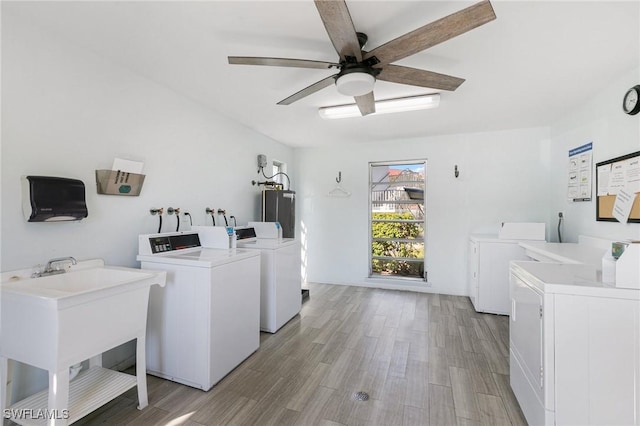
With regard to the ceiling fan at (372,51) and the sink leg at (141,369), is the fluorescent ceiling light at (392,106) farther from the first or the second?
the sink leg at (141,369)

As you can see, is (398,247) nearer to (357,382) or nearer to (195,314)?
(357,382)

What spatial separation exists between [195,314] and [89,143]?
1.43 m

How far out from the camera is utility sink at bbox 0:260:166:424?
128 cm

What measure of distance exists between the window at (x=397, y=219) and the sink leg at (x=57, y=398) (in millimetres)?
3899

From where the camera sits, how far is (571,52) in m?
1.91

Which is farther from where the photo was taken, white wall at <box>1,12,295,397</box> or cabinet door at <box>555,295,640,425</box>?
white wall at <box>1,12,295,397</box>

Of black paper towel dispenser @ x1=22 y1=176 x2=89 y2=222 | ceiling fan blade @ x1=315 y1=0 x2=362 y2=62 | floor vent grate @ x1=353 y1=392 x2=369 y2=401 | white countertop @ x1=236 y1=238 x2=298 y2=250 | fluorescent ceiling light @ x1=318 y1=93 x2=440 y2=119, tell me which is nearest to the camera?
ceiling fan blade @ x1=315 y1=0 x2=362 y2=62

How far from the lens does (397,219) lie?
Answer: 14.9 feet

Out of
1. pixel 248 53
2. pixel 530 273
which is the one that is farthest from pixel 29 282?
pixel 530 273

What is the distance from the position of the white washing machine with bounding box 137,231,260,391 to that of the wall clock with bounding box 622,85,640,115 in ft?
10.6

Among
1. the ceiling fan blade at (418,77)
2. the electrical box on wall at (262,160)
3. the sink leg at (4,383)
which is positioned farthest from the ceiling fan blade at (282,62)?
the electrical box on wall at (262,160)

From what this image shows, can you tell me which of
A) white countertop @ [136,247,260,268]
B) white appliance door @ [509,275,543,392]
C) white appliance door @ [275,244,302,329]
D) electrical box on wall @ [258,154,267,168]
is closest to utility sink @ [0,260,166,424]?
white countertop @ [136,247,260,268]

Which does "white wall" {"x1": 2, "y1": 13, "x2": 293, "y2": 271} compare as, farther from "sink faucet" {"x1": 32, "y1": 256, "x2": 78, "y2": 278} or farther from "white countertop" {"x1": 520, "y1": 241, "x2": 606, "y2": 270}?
"white countertop" {"x1": 520, "y1": 241, "x2": 606, "y2": 270}

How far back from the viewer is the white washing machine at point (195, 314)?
76.9 inches
